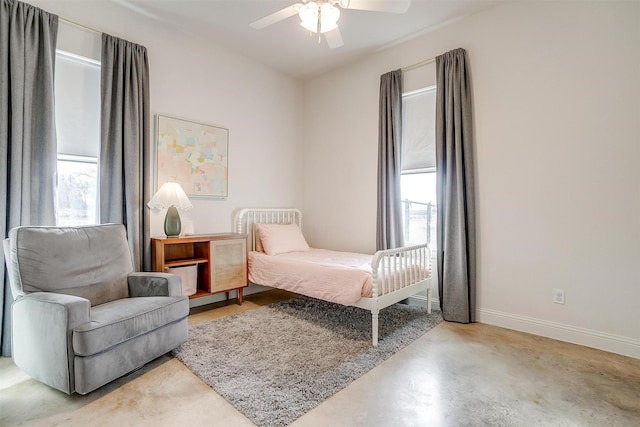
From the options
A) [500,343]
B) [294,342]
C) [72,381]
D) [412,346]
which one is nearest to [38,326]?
[72,381]

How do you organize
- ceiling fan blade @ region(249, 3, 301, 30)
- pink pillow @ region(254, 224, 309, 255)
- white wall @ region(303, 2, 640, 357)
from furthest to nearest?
pink pillow @ region(254, 224, 309, 255)
white wall @ region(303, 2, 640, 357)
ceiling fan blade @ region(249, 3, 301, 30)

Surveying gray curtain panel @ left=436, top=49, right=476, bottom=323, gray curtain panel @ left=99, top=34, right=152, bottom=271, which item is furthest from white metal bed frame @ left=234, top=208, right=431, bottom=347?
gray curtain panel @ left=99, top=34, right=152, bottom=271

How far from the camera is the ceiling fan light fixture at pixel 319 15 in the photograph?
6.72ft

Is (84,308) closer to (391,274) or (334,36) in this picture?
(391,274)

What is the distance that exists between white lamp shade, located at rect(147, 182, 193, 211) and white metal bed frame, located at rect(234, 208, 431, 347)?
0.86m

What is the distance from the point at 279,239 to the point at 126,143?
72.6 inches

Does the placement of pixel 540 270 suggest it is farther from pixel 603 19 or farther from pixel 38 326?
pixel 38 326

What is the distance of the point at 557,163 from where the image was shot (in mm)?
2680

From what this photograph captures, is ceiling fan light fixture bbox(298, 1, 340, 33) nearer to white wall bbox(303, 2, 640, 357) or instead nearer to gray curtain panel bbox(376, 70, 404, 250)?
gray curtain panel bbox(376, 70, 404, 250)

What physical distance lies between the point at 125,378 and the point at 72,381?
0.33 meters

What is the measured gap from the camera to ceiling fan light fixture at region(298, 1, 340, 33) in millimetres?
2049

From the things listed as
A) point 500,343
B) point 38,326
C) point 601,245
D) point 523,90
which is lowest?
point 500,343

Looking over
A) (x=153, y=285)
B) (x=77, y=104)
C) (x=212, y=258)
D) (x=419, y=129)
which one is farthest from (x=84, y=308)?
(x=419, y=129)

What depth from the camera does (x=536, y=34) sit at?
2.77m
